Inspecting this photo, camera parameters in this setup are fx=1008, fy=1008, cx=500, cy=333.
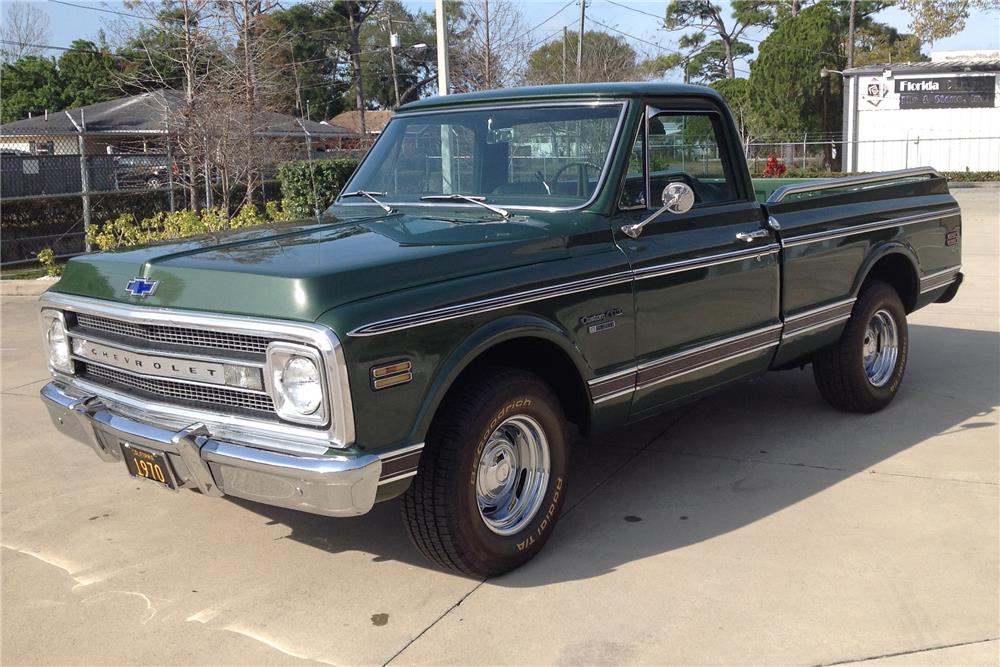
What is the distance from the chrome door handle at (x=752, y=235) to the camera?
16.8 feet

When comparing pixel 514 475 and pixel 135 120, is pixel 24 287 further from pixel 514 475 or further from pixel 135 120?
pixel 135 120

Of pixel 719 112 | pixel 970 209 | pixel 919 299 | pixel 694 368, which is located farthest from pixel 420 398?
pixel 970 209

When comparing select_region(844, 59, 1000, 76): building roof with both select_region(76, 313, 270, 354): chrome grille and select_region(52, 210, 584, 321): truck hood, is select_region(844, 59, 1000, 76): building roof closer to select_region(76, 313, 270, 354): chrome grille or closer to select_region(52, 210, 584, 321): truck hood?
select_region(52, 210, 584, 321): truck hood

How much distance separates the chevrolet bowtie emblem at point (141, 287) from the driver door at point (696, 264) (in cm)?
197

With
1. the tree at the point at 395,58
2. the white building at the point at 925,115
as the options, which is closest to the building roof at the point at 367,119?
the tree at the point at 395,58

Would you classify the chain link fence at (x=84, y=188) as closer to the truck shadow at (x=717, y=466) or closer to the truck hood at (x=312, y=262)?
the truck shadow at (x=717, y=466)

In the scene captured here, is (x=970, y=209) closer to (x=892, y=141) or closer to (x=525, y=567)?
(x=892, y=141)

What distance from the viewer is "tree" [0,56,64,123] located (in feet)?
146

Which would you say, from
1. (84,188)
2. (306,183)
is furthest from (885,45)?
(84,188)

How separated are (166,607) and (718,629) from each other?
2100 mm

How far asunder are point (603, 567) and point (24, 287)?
33.7 feet

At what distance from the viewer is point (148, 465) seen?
3850mm

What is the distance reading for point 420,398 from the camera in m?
3.59

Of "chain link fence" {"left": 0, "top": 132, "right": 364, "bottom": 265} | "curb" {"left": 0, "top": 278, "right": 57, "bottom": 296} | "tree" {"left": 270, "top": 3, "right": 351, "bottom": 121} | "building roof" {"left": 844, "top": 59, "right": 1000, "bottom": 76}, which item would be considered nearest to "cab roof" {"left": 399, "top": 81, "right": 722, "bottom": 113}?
"curb" {"left": 0, "top": 278, "right": 57, "bottom": 296}
